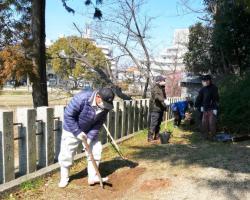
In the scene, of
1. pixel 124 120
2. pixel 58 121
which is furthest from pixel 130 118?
pixel 58 121

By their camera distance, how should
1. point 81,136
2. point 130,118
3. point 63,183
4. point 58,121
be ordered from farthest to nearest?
point 130,118, point 58,121, point 63,183, point 81,136

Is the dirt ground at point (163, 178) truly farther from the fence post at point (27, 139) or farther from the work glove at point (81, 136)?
the work glove at point (81, 136)

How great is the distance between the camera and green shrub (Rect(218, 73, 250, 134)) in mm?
10328

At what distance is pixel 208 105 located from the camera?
9508 mm

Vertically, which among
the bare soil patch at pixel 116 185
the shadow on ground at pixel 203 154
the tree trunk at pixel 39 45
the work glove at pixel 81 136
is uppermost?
the tree trunk at pixel 39 45

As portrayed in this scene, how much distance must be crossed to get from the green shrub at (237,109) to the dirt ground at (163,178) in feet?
8.70

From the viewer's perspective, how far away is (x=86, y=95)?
5.12 meters

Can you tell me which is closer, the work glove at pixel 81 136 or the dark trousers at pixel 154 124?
the work glove at pixel 81 136

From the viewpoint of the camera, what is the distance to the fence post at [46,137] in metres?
6.05

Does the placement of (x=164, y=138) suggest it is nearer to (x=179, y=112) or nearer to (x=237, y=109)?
(x=237, y=109)

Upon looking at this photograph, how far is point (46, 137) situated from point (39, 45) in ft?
11.0

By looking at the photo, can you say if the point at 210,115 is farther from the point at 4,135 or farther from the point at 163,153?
the point at 4,135

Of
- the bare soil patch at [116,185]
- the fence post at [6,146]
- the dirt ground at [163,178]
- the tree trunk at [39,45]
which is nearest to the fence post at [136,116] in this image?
the tree trunk at [39,45]

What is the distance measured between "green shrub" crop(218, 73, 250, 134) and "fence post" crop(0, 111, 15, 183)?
6634mm
